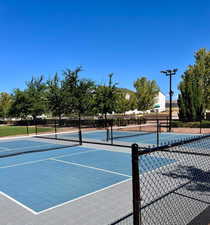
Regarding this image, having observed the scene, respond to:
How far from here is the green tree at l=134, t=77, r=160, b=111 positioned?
53.2 metres

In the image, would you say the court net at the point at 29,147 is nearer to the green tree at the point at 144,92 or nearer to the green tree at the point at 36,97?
the green tree at the point at 36,97

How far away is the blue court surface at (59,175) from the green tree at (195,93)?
2189 cm

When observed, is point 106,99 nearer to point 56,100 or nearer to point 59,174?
point 56,100

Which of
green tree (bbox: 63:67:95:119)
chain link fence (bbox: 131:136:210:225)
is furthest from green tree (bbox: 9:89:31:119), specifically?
chain link fence (bbox: 131:136:210:225)

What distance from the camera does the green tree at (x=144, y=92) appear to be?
53.2m

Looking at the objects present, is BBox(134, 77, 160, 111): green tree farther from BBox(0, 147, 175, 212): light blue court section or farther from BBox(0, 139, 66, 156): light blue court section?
BBox(0, 147, 175, 212): light blue court section

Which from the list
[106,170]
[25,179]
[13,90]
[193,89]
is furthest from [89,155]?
[13,90]

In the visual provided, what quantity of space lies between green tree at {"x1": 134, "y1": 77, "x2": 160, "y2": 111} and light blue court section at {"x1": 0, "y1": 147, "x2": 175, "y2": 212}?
43.0 metres

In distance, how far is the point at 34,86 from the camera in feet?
135

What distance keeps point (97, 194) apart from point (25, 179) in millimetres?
3082

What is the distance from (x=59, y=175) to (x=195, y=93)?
88.3ft

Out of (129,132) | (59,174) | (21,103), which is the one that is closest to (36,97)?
(21,103)

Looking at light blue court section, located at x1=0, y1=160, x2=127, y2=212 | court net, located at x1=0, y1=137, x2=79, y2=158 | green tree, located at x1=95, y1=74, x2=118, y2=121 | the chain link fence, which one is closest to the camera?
the chain link fence


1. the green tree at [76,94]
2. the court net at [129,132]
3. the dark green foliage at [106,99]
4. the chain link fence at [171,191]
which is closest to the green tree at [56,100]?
the green tree at [76,94]
